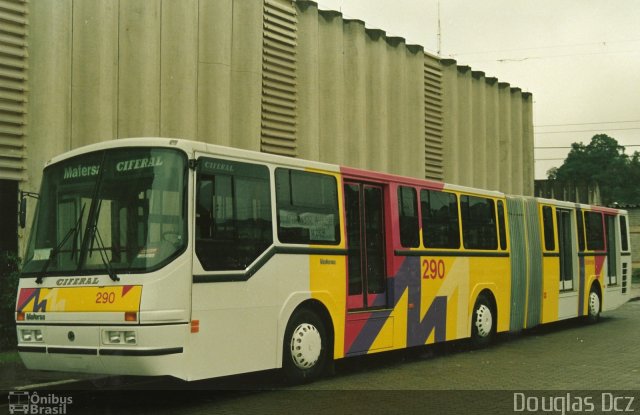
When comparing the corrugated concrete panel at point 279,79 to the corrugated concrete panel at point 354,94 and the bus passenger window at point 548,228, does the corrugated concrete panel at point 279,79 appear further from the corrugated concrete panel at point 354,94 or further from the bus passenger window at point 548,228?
the bus passenger window at point 548,228

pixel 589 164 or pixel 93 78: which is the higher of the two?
pixel 589 164

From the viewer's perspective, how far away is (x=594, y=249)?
65.6ft

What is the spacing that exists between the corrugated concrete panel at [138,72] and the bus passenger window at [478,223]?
5889mm

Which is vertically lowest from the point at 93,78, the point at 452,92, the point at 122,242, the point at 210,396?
the point at 210,396

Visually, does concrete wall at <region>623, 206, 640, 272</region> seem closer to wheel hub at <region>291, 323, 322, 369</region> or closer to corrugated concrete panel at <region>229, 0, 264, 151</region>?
corrugated concrete panel at <region>229, 0, 264, 151</region>

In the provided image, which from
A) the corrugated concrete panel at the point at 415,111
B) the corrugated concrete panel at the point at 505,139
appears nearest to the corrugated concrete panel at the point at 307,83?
the corrugated concrete panel at the point at 415,111

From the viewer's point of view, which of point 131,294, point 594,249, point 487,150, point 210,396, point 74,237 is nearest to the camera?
point 131,294

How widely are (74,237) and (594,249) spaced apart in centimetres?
1415

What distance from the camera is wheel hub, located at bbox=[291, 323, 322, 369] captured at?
34.2ft

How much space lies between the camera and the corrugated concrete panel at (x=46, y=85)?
544 inches

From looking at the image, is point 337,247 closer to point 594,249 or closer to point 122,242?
point 122,242

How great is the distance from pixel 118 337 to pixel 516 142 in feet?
71.6

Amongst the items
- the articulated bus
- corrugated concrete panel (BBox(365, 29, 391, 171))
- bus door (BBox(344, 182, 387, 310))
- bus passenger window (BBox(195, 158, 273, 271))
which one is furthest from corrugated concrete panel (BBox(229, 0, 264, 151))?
bus passenger window (BBox(195, 158, 273, 271))

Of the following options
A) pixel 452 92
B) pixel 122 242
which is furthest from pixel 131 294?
pixel 452 92
